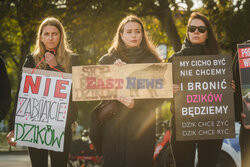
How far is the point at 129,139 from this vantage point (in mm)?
3732

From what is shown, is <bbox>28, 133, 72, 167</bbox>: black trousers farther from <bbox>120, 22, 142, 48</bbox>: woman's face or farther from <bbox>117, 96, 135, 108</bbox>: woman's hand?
<bbox>120, 22, 142, 48</bbox>: woman's face

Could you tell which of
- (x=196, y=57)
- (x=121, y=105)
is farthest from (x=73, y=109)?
(x=196, y=57)

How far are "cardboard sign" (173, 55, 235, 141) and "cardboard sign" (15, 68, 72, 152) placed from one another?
3.97 ft

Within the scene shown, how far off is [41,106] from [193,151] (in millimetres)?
1688

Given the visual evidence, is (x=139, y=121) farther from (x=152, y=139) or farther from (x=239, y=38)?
(x=239, y=38)

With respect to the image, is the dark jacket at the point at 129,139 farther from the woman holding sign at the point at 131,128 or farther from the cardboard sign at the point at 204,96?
the cardboard sign at the point at 204,96

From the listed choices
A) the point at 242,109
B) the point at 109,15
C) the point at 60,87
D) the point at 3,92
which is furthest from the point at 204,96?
the point at 109,15

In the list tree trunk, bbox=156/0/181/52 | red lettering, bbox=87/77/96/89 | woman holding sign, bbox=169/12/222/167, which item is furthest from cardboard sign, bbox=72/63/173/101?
tree trunk, bbox=156/0/181/52

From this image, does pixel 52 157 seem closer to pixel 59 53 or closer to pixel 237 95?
pixel 59 53

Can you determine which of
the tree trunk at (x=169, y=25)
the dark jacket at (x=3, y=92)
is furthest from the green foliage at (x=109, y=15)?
the dark jacket at (x=3, y=92)

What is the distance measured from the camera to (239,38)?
9.40 meters

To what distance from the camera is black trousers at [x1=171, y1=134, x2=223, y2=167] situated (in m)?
4.01

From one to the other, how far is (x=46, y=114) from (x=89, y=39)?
23.2 ft

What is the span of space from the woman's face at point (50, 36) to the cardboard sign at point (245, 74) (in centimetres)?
199
